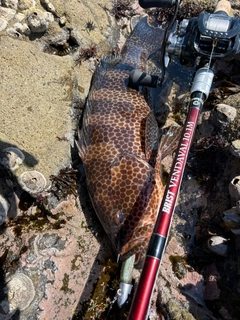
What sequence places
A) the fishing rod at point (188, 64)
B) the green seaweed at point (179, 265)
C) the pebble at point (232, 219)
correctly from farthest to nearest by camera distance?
the green seaweed at point (179, 265)
the pebble at point (232, 219)
the fishing rod at point (188, 64)

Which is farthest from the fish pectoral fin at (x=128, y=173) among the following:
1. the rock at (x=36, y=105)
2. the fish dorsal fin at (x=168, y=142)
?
the rock at (x=36, y=105)

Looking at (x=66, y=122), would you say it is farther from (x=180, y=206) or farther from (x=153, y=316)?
(x=153, y=316)

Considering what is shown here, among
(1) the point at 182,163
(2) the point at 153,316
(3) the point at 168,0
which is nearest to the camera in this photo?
(1) the point at 182,163

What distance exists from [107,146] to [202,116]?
223cm

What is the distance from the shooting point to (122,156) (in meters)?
5.43

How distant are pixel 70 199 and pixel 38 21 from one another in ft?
11.9

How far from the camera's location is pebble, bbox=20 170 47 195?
17.2ft

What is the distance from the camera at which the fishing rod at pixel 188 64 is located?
2.96 m

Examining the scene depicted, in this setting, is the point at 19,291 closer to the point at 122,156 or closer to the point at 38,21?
the point at 122,156

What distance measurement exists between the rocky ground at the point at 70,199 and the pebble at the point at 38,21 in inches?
0.8

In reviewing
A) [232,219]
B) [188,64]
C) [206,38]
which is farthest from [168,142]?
[206,38]

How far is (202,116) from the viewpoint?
6730 millimetres

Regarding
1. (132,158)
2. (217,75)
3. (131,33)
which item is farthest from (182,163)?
(131,33)

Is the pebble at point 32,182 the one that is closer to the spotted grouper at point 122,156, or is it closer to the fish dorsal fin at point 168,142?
the spotted grouper at point 122,156
